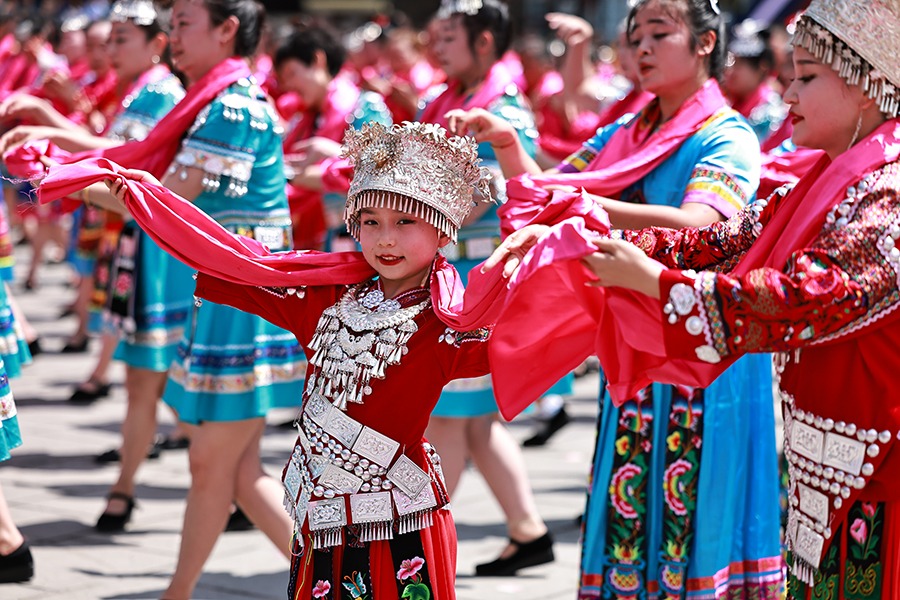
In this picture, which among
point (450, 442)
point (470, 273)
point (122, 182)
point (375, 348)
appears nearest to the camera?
point (470, 273)

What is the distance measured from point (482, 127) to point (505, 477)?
67.4 inches

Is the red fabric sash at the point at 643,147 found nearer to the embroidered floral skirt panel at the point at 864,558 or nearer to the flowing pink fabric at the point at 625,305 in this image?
the flowing pink fabric at the point at 625,305

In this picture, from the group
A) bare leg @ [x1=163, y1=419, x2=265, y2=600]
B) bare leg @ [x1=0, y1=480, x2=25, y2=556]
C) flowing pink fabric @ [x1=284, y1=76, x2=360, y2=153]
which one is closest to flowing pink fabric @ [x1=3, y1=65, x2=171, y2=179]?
bare leg @ [x1=163, y1=419, x2=265, y2=600]

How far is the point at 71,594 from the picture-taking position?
4.39 meters

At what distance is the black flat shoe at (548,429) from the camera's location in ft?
23.3

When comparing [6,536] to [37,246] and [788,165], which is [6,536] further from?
[37,246]

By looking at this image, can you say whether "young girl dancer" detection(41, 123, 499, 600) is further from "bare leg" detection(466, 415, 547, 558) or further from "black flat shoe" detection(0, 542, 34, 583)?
"bare leg" detection(466, 415, 547, 558)

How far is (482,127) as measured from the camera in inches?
142

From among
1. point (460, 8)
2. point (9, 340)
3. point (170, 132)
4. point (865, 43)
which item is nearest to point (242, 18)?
point (170, 132)

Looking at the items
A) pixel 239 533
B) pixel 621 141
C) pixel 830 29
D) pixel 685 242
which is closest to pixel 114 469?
pixel 239 533

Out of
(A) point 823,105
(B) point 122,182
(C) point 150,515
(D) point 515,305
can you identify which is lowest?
(C) point 150,515

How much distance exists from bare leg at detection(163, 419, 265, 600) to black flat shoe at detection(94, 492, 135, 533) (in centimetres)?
114

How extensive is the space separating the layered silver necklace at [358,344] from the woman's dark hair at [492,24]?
2.41 metres

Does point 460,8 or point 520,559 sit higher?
point 460,8
